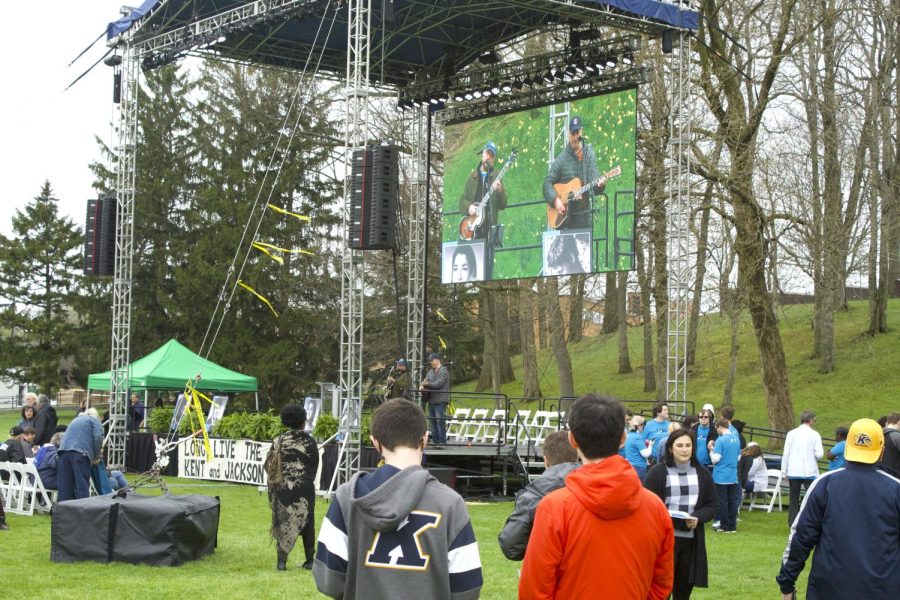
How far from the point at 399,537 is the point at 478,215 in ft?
60.7

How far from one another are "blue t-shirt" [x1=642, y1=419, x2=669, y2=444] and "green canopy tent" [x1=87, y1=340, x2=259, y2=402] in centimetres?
1301

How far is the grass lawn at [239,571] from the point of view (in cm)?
949

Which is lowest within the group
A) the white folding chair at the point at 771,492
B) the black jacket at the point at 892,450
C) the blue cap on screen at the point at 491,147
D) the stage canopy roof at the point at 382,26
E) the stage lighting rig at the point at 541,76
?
the white folding chair at the point at 771,492

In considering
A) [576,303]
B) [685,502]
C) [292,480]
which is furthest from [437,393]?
[576,303]

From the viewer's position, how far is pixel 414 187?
24406mm

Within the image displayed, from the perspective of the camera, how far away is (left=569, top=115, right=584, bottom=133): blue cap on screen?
20.7 m

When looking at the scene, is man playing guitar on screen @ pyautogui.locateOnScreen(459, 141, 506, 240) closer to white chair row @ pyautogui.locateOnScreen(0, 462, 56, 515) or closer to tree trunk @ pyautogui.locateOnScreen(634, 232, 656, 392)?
tree trunk @ pyautogui.locateOnScreen(634, 232, 656, 392)

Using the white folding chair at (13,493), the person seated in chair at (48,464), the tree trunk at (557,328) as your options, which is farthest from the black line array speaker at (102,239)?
the tree trunk at (557,328)

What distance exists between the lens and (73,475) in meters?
13.3

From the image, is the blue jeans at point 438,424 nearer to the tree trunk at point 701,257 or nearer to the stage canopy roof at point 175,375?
the stage canopy roof at point 175,375

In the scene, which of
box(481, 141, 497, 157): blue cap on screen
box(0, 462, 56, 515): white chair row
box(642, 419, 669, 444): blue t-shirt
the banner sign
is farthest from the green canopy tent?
box(642, 419, 669, 444): blue t-shirt

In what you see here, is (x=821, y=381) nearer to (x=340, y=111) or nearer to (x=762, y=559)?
(x=340, y=111)

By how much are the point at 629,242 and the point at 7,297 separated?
3802 centimetres

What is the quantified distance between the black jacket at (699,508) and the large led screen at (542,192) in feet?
41.4
